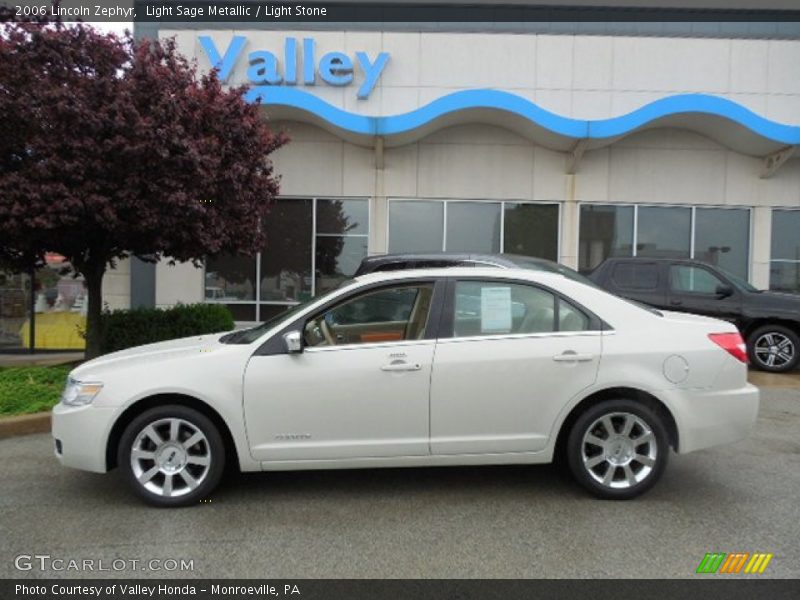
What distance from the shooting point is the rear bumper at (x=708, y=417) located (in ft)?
13.3

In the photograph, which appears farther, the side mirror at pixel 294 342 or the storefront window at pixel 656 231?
the storefront window at pixel 656 231

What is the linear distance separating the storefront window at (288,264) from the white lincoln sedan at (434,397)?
343 inches

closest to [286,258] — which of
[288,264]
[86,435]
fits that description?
[288,264]

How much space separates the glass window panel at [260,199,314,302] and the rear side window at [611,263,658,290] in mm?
6347

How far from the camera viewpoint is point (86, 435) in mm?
3939

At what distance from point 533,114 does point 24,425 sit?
9.69m

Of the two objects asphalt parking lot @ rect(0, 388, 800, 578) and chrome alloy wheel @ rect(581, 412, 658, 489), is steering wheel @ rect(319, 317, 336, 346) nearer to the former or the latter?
asphalt parking lot @ rect(0, 388, 800, 578)

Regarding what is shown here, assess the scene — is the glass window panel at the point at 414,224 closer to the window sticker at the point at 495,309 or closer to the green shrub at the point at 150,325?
the green shrub at the point at 150,325

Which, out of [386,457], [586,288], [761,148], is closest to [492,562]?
[386,457]

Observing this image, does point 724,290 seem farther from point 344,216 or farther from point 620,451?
point 344,216

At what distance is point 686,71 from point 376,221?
24.0ft

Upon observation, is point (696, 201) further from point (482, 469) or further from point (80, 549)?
point (80, 549)

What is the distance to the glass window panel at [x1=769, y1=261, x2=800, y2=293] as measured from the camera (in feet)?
43.3
